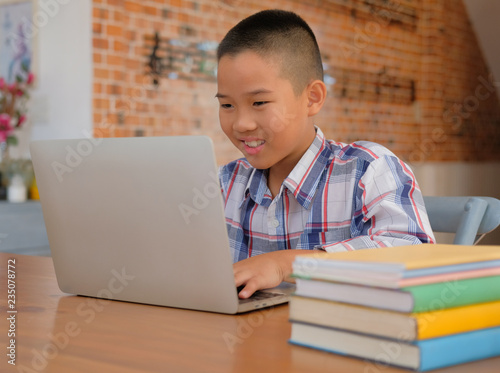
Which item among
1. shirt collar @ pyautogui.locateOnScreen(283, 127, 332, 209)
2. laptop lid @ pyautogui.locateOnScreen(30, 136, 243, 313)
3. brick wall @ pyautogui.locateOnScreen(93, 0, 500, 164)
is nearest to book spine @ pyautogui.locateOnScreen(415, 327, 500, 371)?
laptop lid @ pyautogui.locateOnScreen(30, 136, 243, 313)

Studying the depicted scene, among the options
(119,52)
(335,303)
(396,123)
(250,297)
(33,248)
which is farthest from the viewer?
(396,123)

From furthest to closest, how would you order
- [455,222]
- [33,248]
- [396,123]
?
[396,123], [33,248], [455,222]

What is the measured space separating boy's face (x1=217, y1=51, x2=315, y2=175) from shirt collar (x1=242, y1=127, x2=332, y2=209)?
49mm

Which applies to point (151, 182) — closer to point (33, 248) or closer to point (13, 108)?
point (33, 248)

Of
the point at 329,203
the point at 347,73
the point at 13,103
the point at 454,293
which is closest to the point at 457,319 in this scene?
the point at 454,293

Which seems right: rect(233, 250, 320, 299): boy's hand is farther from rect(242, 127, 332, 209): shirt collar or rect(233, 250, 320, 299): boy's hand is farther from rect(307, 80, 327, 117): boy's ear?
rect(307, 80, 327, 117): boy's ear

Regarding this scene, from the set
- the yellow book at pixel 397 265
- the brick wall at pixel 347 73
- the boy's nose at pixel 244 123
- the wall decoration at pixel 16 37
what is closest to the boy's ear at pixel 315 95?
the boy's nose at pixel 244 123

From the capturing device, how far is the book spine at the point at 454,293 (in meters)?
0.61

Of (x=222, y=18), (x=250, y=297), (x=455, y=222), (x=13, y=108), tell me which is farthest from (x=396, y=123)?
(x=250, y=297)

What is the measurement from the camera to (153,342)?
29.1 inches

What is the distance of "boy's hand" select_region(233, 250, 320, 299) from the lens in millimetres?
936

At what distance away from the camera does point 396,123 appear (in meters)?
5.25

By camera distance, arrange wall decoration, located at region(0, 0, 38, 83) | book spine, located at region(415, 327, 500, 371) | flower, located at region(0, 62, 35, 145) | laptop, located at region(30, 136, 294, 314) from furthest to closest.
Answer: wall decoration, located at region(0, 0, 38, 83), flower, located at region(0, 62, 35, 145), laptop, located at region(30, 136, 294, 314), book spine, located at region(415, 327, 500, 371)

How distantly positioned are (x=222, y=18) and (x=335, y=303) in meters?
3.41
